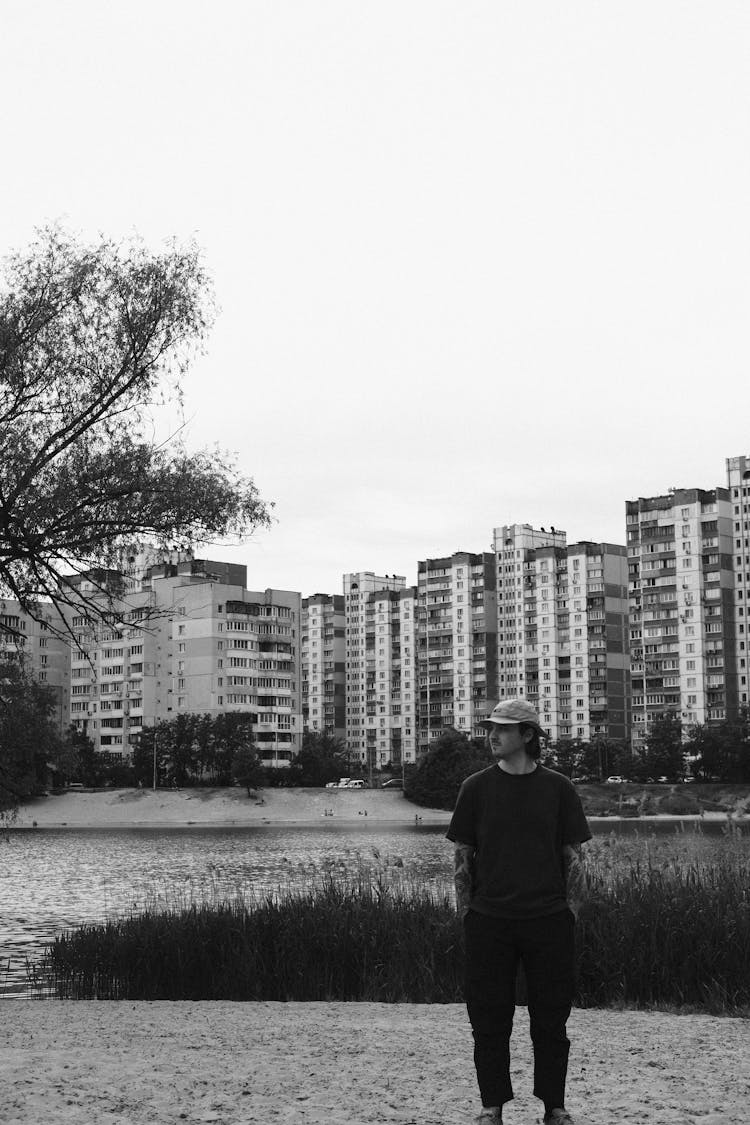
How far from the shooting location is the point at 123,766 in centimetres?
13950

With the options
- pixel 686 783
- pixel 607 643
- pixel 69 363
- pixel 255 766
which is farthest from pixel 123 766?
pixel 69 363

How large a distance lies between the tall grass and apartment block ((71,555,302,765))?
424ft

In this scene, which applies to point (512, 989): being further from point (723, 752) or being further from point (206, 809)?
point (723, 752)

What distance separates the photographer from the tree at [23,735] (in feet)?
84.2

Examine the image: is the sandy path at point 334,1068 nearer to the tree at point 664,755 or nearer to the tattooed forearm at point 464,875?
the tattooed forearm at point 464,875

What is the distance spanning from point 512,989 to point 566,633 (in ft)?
584

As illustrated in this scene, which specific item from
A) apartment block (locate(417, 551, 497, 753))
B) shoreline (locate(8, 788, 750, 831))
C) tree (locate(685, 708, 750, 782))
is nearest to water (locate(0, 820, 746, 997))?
shoreline (locate(8, 788, 750, 831))

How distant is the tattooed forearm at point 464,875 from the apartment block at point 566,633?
167m

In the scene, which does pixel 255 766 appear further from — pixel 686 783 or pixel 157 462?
pixel 157 462

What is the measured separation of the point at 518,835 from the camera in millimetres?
7719

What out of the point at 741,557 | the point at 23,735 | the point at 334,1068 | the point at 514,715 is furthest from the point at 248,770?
the point at 514,715

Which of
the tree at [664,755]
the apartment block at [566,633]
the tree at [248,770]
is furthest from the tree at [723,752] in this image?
the tree at [248,770]

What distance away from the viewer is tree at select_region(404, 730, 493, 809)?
129250 mm

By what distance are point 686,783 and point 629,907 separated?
12430 cm
